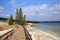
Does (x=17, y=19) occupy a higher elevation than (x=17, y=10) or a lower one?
lower

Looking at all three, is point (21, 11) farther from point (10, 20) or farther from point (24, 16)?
point (10, 20)

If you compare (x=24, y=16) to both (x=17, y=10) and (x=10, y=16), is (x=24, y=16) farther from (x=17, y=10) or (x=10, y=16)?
(x=10, y=16)

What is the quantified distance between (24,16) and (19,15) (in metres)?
6.54

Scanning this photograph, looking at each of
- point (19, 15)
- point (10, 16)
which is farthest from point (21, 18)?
point (10, 16)

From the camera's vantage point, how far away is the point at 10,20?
58.0 m

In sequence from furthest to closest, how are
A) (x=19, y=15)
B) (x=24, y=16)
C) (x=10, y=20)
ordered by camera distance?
(x=24, y=16) → (x=19, y=15) → (x=10, y=20)

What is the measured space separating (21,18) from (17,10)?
5252 millimetres

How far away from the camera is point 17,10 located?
239ft

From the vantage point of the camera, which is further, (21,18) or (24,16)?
(24,16)

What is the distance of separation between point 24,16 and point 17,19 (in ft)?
19.4

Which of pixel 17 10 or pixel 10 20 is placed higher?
pixel 17 10

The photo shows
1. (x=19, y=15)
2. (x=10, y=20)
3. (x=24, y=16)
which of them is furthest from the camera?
(x=24, y=16)

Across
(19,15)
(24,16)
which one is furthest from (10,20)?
(24,16)

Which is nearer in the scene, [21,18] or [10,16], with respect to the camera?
[10,16]
